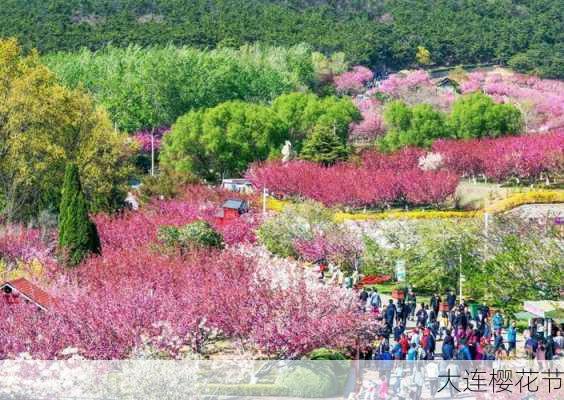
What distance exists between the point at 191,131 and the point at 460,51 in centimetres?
5915

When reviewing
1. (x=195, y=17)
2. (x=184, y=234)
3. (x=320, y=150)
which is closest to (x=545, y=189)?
(x=320, y=150)

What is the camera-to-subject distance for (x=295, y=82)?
302 ft

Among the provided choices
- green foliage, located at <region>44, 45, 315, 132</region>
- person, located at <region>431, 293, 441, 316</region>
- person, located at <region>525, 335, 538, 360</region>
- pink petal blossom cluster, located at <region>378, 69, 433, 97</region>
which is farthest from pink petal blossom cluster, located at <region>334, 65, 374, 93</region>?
person, located at <region>525, 335, 538, 360</region>

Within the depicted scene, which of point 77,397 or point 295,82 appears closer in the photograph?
point 77,397

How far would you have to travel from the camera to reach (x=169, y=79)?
7906cm

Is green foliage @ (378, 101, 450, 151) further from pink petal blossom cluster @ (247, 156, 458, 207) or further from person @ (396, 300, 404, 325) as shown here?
person @ (396, 300, 404, 325)

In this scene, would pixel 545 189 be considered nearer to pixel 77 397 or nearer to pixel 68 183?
pixel 68 183

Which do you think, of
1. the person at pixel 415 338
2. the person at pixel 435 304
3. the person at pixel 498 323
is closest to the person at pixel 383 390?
the person at pixel 415 338

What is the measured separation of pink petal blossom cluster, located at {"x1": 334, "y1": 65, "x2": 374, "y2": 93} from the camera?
10112cm

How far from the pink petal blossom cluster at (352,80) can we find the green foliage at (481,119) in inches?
1139

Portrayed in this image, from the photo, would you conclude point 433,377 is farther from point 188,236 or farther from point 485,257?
point 188,236

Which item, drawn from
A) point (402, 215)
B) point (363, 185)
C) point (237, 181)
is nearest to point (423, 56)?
point (237, 181)

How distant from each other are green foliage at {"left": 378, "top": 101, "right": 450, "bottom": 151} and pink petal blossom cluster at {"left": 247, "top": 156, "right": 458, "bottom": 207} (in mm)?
13130

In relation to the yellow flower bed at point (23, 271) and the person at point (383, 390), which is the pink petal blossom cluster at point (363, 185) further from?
the person at point (383, 390)
